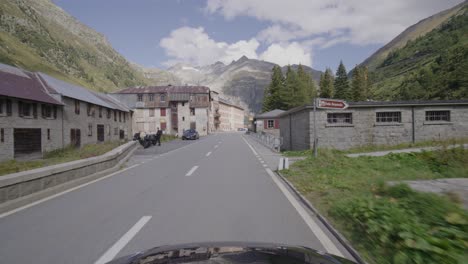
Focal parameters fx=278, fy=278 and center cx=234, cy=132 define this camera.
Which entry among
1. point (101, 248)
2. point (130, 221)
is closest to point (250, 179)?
point (130, 221)

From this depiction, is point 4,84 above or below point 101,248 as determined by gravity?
above

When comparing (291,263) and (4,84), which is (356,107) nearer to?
(291,263)

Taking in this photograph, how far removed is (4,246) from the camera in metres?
4.06

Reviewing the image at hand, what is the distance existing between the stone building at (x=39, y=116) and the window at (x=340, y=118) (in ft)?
74.2

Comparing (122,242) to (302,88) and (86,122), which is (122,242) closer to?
(86,122)

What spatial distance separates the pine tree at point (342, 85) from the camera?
76000 mm

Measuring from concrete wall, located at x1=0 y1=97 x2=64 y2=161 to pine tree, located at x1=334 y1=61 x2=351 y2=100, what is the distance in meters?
68.5

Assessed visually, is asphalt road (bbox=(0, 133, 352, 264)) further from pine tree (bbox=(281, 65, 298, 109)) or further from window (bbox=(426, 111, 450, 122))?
pine tree (bbox=(281, 65, 298, 109))

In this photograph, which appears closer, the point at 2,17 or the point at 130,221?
the point at 130,221

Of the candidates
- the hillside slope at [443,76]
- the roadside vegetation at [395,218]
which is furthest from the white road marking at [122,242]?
the hillside slope at [443,76]

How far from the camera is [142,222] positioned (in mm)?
5105

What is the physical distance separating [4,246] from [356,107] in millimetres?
19478

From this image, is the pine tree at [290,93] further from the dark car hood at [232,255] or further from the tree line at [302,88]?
the dark car hood at [232,255]

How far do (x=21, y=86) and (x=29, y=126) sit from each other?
11.9 feet
